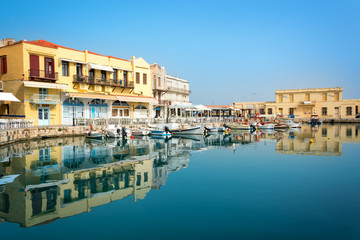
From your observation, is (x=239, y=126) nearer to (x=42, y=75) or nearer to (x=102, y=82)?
(x=102, y=82)

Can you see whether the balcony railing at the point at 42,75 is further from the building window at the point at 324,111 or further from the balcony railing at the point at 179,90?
the building window at the point at 324,111

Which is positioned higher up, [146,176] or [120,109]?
[120,109]

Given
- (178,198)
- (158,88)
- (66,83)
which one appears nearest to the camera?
(178,198)

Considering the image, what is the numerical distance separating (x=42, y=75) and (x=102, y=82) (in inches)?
264

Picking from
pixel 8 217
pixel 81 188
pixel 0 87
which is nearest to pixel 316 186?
pixel 81 188

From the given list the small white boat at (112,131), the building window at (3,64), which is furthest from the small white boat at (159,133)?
the building window at (3,64)

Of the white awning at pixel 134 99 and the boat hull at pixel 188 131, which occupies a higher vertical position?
the white awning at pixel 134 99

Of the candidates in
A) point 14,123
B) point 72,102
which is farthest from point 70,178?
point 72,102

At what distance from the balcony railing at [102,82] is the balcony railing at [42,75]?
2.19m

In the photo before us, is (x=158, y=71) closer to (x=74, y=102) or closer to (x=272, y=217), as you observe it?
(x=74, y=102)

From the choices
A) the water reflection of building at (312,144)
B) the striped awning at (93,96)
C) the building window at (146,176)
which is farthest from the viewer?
the striped awning at (93,96)

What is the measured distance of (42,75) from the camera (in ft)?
84.4

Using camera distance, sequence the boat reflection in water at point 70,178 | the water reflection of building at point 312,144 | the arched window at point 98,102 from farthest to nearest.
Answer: the arched window at point 98,102 → the water reflection of building at point 312,144 → the boat reflection in water at point 70,178

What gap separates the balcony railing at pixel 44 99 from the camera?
24.9 meters
